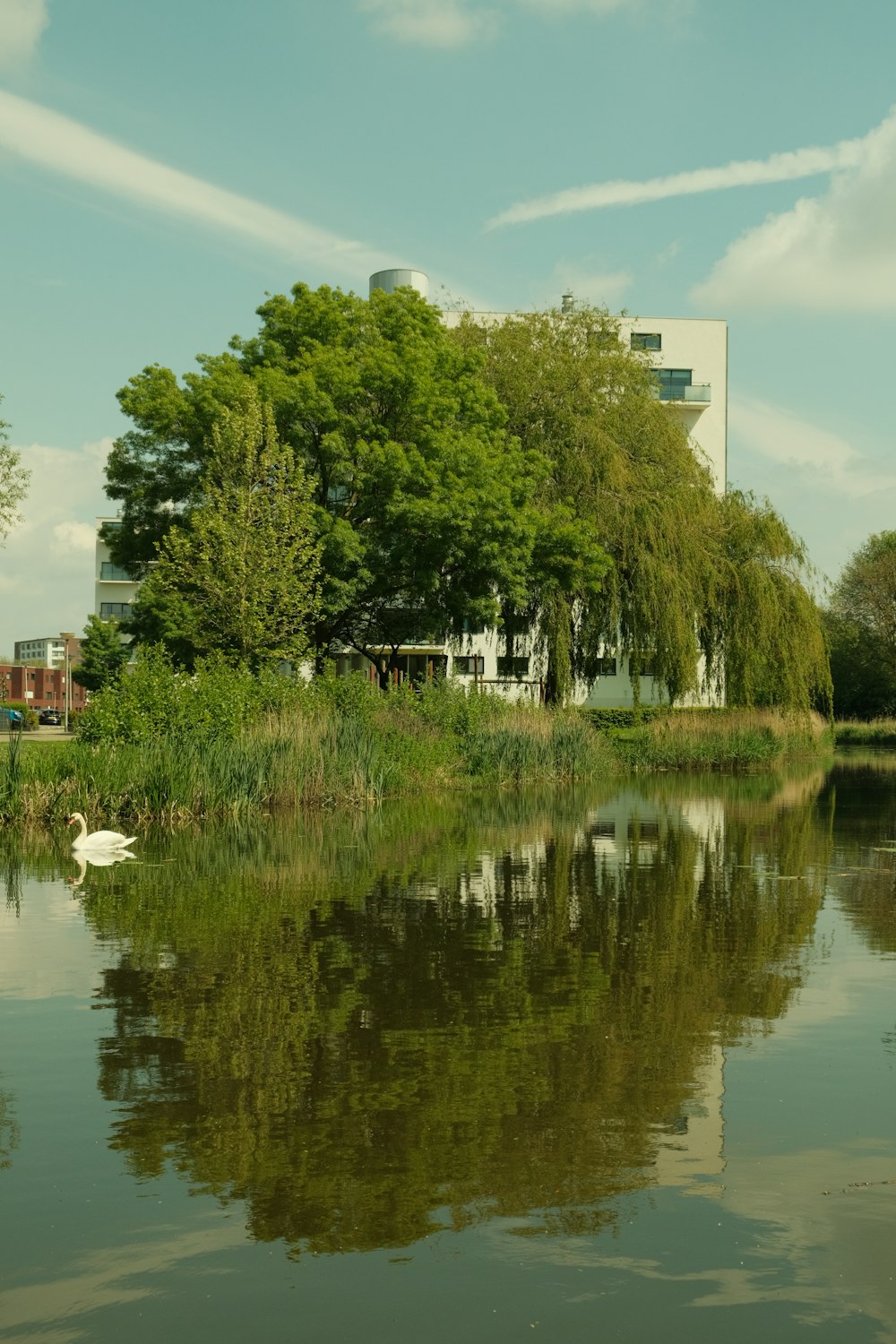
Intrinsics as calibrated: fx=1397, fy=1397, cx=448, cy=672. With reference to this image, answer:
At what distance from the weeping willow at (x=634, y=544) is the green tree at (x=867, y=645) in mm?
30852

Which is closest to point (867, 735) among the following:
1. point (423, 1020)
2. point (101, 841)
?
point (101, 841)

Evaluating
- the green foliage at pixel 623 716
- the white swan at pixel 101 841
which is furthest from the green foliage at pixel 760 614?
the white swan at pixel 101 841

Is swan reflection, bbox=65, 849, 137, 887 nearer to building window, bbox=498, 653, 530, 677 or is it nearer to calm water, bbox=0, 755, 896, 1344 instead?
calm water, bbox=0, 755, 896, 1344

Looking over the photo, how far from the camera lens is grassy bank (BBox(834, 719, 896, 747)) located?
2454 inches

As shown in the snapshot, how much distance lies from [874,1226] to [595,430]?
34604 millimetres

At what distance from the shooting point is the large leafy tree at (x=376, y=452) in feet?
108

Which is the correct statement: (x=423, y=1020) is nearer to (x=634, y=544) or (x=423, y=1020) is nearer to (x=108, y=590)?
(x=634, y=544)

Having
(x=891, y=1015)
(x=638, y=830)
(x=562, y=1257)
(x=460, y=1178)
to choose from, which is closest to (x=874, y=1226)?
(x=562, y=1257)

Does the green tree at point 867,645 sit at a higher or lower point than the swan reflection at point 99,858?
higher

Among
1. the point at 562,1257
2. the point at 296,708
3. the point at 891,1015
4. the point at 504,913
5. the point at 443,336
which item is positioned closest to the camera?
the point at 562,1257

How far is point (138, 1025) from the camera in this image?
766 centimetres

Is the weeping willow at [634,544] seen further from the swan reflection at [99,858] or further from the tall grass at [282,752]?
the swan reflection at [99,858]

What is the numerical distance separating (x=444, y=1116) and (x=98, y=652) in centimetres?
7824

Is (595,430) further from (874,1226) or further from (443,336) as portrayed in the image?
(874,1226)
